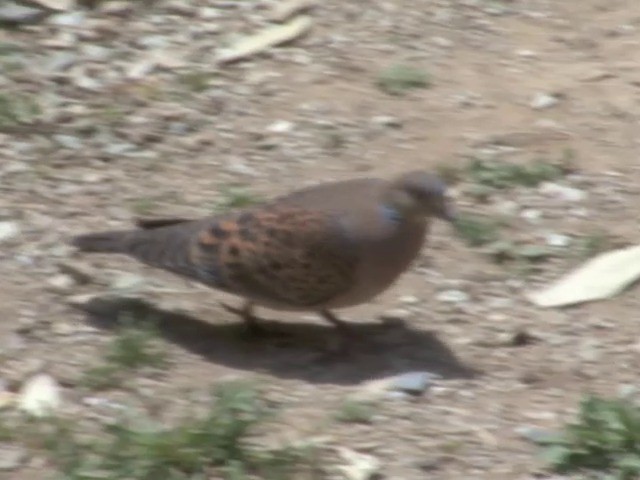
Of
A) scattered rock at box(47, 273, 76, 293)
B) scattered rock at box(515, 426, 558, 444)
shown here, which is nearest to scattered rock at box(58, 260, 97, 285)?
scattered rock at box(47, 273, 76, 293)

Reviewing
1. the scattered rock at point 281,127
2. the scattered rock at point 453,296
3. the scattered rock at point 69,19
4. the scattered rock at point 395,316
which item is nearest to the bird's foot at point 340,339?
the scattered rock at point 395,316

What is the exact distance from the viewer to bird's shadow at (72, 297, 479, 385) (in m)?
4.97

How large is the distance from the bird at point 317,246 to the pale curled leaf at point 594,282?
52 centimetres

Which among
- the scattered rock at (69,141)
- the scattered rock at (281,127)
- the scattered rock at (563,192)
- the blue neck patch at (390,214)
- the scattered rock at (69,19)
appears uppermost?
the scattered rock at (69,19)

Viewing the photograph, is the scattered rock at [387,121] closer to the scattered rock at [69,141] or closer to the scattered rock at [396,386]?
the scattered rock at [69,141]

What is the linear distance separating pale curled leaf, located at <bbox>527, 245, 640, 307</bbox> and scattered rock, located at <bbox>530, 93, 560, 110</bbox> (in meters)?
1.27

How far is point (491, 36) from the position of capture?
23.6 ft

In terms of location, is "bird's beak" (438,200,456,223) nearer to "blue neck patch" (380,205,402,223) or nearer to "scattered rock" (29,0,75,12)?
"blue neck patch" (380,205,402,223)

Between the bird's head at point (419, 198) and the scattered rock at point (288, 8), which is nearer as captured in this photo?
the bird's head at point (419, 198)

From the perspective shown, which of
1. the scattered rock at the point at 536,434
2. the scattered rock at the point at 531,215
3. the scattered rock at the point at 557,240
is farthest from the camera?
the scattered rock at the point at 531,215

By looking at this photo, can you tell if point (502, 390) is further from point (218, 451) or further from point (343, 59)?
point (343, 59)

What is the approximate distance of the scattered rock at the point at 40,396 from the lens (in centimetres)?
444

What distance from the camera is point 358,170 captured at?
6.17 m

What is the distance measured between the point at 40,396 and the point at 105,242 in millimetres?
810
